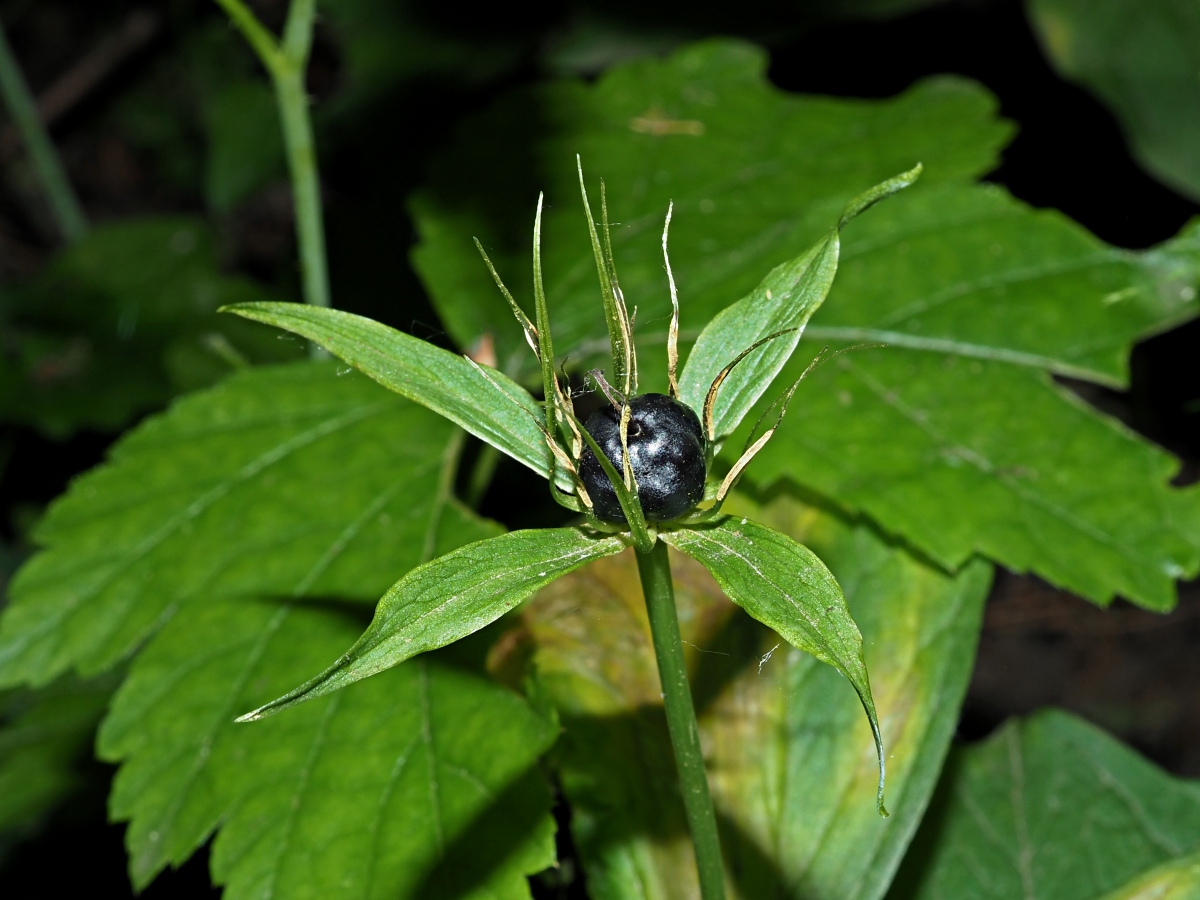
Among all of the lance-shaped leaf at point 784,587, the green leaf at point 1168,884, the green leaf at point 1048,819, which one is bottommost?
the green leaf at point 1048,819

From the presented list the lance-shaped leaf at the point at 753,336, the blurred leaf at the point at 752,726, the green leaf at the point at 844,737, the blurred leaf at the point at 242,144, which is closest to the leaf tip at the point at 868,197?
the lance-shaped leaf at the point at 753,336

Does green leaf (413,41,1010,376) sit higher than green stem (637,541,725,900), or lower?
lower

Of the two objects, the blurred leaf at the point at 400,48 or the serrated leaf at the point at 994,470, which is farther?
the blurred leaf at the point at 400,48

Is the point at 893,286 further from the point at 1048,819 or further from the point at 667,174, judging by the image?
the point at 1048,819

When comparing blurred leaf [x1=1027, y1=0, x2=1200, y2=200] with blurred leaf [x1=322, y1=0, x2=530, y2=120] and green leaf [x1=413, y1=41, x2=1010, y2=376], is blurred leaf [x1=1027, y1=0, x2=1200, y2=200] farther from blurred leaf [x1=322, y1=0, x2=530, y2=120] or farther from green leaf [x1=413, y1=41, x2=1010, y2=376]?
blurred leaf [x1=322, y1=0, x2=530, y2=120]

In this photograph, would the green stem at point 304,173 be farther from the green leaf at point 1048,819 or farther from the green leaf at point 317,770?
the green leaf at point 1048,819

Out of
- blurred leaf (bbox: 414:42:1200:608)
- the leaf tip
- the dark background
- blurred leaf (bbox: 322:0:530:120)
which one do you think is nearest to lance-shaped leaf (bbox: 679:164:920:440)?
the leaf tip
